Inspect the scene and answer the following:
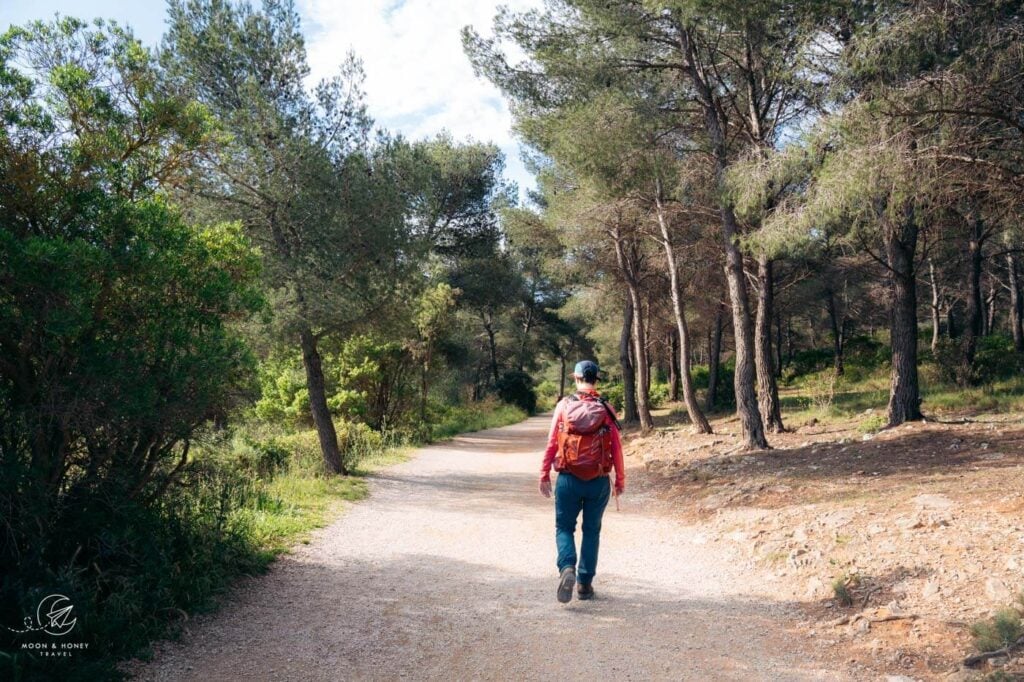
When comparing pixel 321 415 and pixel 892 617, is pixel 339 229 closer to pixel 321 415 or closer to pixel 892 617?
pixel 321 415

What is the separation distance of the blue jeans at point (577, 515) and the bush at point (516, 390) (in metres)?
30.0

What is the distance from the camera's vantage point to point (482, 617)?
4.63 m

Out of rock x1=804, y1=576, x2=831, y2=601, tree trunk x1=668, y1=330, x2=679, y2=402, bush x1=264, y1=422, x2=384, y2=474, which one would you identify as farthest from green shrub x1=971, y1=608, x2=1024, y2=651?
tree trunk x1=668, y1=330, x2=679, y2=402

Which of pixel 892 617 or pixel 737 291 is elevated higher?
pixel 737 291

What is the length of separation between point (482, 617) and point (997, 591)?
132 inches

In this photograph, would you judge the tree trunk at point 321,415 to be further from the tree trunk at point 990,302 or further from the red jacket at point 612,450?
the tree trunk at point 990,302

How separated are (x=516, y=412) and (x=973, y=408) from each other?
69.5ft

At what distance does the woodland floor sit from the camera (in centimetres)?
404

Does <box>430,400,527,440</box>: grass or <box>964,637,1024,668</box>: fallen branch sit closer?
<box>964,637,1024,668</box>: fallen branch

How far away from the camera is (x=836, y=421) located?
1388cm

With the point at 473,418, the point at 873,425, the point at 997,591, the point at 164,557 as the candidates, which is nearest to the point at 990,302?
the point at 473,418

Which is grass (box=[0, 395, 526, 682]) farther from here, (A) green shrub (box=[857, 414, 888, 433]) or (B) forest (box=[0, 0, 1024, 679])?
(A) green shrub (box=[857, 414, 888, 433])

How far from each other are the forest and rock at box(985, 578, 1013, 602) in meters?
4.54

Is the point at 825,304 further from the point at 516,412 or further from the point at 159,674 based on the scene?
the point at 159,674
